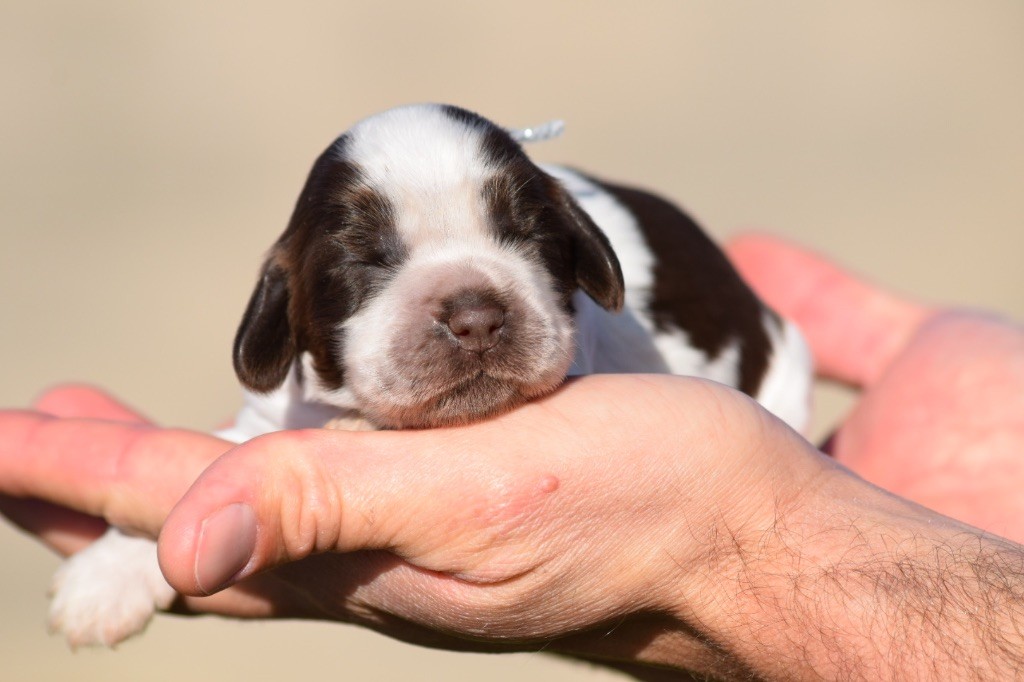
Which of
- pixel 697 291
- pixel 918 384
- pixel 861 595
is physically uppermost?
pixel 697 291

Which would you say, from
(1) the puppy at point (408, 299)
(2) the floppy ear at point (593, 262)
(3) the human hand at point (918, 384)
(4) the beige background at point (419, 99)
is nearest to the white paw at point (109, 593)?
(1) the puppy at point (408, 299)

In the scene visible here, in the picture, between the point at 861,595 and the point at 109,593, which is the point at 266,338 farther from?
the point at 861,595

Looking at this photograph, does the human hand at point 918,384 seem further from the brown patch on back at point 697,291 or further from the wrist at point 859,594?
the wrist at point 859,594

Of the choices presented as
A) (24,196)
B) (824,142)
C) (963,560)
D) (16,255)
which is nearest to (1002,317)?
(963,560)

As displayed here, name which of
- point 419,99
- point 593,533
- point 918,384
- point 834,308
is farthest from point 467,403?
point 419,99

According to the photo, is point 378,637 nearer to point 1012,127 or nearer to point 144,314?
point 144,314

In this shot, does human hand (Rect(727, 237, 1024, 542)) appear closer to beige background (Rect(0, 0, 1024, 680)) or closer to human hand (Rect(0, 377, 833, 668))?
human hand (Rect(0, 377, 833, 668))
